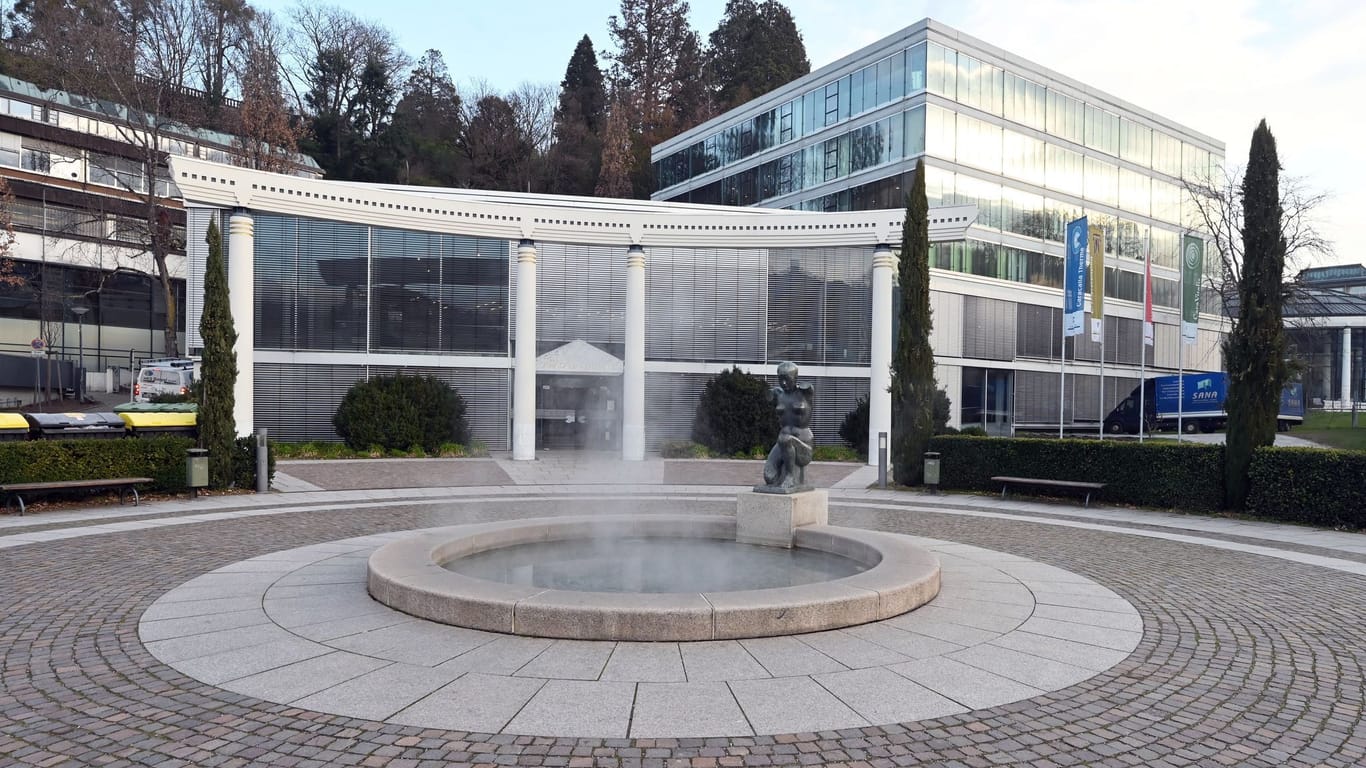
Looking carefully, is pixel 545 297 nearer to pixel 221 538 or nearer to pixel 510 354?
pixel 510 354

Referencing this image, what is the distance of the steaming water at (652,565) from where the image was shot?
9039 mm

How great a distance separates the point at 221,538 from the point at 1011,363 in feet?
123

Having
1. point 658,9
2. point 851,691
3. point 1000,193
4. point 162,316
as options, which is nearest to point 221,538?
point 851,691

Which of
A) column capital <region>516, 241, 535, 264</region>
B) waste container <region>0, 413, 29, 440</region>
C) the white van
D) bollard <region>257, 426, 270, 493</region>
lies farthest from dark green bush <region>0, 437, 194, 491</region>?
the white van

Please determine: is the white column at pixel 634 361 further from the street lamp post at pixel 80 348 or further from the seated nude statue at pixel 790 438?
the street lamp post at pixel 80 348

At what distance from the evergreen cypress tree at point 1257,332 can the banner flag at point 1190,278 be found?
8.69 m

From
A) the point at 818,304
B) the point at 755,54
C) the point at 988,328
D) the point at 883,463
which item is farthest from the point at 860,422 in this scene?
the point at 755,54

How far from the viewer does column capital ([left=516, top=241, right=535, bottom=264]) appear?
26.5 meters

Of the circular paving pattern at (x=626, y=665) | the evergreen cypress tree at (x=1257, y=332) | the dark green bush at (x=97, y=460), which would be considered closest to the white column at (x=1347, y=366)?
the evergreen cypress tree at (x=1257, y=332)

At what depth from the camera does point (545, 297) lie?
95.6ft

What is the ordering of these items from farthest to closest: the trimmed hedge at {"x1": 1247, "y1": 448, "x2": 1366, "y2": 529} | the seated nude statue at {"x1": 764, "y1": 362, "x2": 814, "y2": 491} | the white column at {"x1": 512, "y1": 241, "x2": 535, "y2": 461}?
A: 1. the white column at {"x1": 512, "y1": 241, "x2": 535, "y2": 461}
2. the trimmed hedge at {"x1": 1247, "y1": 448, "x2": 1366, "y2": 529}
3. the seated nude statue at {"x1": 764, "y1": 362, "x2": 814, "y2": 491}

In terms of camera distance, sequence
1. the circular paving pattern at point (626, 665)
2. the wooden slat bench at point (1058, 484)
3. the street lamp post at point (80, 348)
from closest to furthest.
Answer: the circular paving pattern at point (626, 665) < the wooden slat bench at point (1058, 484) < the street lamp post at point (80, 348)

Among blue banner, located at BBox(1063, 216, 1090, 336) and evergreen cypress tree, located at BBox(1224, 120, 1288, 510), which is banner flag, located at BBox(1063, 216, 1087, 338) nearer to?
blue banner, located at BBox(1063, 216, 1090, 336)

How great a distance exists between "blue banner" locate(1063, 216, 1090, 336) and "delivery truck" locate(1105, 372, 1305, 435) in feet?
65.8
